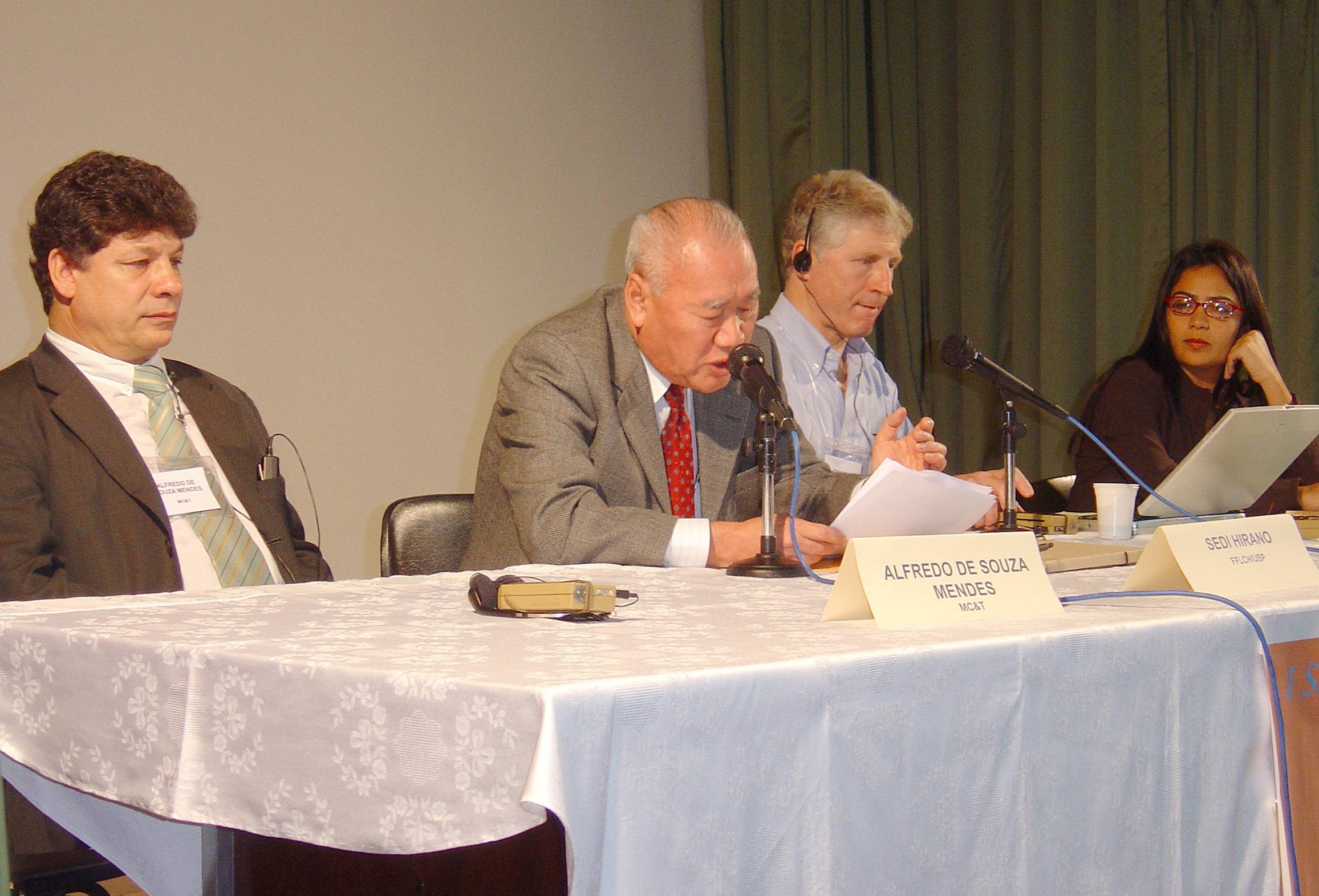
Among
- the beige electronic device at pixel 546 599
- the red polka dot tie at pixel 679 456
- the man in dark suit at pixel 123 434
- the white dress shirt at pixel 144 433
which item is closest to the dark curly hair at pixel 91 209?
the man in dark suit at pixel 123 434

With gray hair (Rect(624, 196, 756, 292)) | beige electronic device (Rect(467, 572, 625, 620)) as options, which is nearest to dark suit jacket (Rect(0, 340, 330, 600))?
beige electronic device (Rect(467, 572, 625, 620))

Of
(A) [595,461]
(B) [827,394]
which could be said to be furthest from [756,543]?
(B) [827,394]

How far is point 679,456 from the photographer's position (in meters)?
2.02

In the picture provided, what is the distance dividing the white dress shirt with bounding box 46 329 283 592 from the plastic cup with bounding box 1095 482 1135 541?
4.67 ft

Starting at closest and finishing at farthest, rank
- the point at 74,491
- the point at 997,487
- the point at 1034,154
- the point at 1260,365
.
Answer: the point at 74,491
the point at 997,487
the point at 1260,365
the point at 1034,154

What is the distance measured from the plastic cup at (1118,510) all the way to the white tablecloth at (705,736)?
778 mm

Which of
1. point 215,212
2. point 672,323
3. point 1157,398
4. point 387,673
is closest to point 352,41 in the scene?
point 215,212

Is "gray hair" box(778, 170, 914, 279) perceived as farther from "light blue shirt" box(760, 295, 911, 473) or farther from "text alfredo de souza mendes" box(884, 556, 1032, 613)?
"text alfredo de souza mendes" box(884, 556, 1032, 613)

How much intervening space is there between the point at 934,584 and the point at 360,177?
2530 millimetres

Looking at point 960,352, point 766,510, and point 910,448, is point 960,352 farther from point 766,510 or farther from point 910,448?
point 766,510

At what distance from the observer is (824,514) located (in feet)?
6.78

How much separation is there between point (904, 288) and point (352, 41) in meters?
1.86

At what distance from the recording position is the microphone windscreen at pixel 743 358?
5.36 ft

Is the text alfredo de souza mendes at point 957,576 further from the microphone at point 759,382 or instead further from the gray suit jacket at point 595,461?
the gray suit jacket at point 595,461
